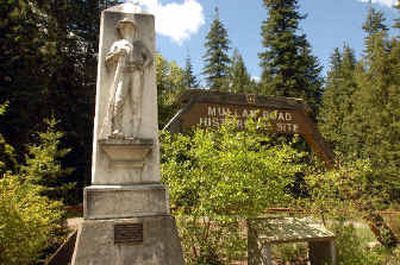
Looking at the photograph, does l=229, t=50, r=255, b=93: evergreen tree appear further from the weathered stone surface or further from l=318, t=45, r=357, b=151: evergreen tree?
the weathered stone surface

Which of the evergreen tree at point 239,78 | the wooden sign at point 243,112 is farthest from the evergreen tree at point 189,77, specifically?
the wooden sign at point 243,112

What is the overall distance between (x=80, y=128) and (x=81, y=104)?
1222mm

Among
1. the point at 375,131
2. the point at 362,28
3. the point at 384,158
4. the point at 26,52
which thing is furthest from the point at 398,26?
the point at 26,52

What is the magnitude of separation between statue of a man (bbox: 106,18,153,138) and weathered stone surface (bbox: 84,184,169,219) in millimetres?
768

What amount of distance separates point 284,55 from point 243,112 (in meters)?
19.4

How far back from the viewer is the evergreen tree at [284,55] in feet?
90.1

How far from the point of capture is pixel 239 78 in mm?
42656

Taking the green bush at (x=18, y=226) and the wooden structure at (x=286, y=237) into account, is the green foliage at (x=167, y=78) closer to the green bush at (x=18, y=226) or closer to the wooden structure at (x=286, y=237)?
the wooden structure at (x=286, y=237)

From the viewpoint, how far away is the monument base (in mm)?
5516

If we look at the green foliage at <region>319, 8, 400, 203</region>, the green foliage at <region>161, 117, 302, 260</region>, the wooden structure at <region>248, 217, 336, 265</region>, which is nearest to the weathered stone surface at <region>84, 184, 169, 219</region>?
the green foliage at <region>161, 117, 302, 260</region>

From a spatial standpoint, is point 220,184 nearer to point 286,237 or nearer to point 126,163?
point 286,237

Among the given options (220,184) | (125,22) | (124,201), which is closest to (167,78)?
(220,184)

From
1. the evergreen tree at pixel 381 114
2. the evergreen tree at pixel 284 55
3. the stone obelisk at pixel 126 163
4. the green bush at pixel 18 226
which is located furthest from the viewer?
the evergreen tree at pixel 284 55

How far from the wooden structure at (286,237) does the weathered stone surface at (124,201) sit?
279 centimetres
